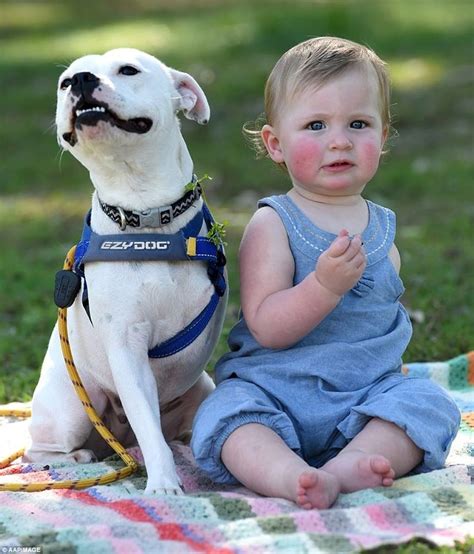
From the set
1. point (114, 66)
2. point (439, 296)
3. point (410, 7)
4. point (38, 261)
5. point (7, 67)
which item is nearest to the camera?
point (114, 66)

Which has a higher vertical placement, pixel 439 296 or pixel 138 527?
pixel 439 296

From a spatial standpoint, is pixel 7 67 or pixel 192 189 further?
pixel 7 67

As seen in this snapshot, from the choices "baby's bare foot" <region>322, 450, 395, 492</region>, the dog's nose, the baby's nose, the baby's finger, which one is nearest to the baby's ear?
the baby's nose

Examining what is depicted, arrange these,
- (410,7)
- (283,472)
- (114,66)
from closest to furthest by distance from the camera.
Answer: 1. (283,472)
2. (114,66)
3. (410,7)

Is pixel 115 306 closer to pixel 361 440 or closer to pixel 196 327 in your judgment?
pixel 196 327

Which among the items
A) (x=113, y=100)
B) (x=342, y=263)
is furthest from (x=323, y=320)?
(x=113, y=100)

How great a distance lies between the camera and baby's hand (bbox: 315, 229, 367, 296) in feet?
10.3

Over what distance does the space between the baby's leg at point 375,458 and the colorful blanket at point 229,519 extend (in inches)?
2.1

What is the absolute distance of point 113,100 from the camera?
10.3 ft

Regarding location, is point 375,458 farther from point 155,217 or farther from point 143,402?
point 155,217

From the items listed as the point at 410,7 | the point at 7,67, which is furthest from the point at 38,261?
the point at 410,7

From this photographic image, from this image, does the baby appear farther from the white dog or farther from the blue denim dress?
the white dog

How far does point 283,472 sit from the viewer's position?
10.00 ft

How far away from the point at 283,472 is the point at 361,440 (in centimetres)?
29
